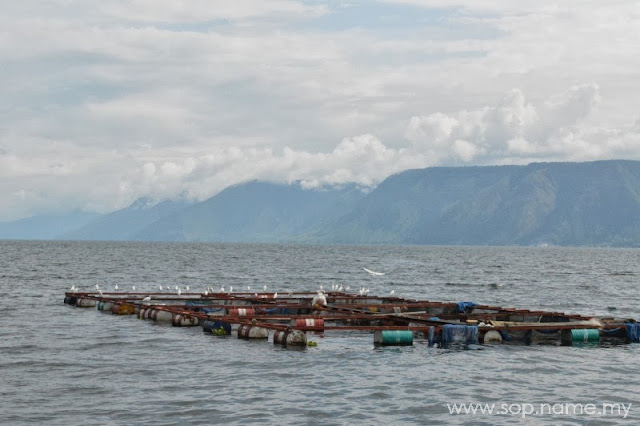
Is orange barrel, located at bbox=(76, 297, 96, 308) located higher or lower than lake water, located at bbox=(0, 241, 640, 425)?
higher

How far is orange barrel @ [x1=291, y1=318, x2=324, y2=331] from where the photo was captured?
39.1 metres

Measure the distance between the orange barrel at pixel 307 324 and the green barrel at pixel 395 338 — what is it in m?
3.66

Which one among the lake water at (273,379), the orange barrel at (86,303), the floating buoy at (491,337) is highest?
the floating buoy at (491,337)

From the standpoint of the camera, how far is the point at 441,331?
122ft

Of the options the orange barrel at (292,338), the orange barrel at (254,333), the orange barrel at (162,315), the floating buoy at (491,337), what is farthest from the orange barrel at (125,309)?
the floating buoy at (491,337)

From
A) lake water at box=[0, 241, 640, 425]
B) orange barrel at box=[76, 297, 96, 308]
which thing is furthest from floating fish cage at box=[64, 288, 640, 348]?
orange barrel at box=[76, 297, 96, 308]

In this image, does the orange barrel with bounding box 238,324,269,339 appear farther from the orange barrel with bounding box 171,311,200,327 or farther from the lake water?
the orange barrel with bounding box 171,311,200,327

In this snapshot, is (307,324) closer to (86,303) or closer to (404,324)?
(404,324)

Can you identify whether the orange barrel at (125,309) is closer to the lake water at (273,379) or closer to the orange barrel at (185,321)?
the lake water at (273,379)

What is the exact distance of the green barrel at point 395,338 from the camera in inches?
1433

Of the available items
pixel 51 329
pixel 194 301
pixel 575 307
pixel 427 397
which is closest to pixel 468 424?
pixel 427 397

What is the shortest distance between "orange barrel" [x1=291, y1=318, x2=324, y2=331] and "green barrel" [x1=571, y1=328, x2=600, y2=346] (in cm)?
1303

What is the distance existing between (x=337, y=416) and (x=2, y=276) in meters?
78.5

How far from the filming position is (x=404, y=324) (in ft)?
136
